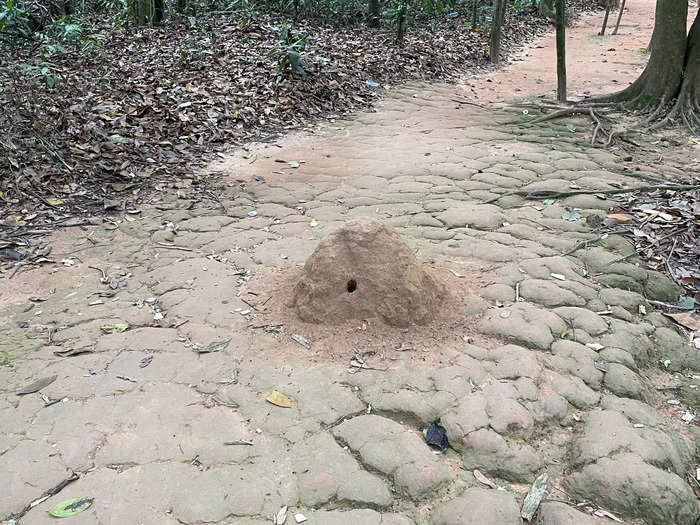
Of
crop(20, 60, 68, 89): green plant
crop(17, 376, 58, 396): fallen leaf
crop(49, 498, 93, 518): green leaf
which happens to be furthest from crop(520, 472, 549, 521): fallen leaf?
crop(20, 60, 68, 89): green plant

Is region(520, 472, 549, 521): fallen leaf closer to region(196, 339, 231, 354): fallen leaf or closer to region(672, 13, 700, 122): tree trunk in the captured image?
region(196, 339, 231, 354): fallen leaf

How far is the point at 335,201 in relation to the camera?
4.71m

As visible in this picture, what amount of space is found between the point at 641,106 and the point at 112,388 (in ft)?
22.3

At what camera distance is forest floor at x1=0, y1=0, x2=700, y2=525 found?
2086mm

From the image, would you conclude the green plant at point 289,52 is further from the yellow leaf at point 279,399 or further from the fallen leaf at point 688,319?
the yellow leaf at point 279,399

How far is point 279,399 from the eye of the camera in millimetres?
2506

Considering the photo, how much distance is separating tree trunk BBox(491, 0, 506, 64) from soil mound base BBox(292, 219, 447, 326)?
8.59 metres

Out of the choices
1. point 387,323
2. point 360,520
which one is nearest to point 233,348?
point 387,323

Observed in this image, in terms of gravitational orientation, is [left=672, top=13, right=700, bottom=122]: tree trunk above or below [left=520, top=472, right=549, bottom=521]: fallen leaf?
above

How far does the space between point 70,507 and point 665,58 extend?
732cm

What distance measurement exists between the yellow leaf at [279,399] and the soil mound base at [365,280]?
53cm

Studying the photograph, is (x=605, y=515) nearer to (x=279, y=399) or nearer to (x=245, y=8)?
(x=279, y=399)

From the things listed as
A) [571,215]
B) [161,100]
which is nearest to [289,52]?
[161,100]

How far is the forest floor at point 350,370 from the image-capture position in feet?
6.84
